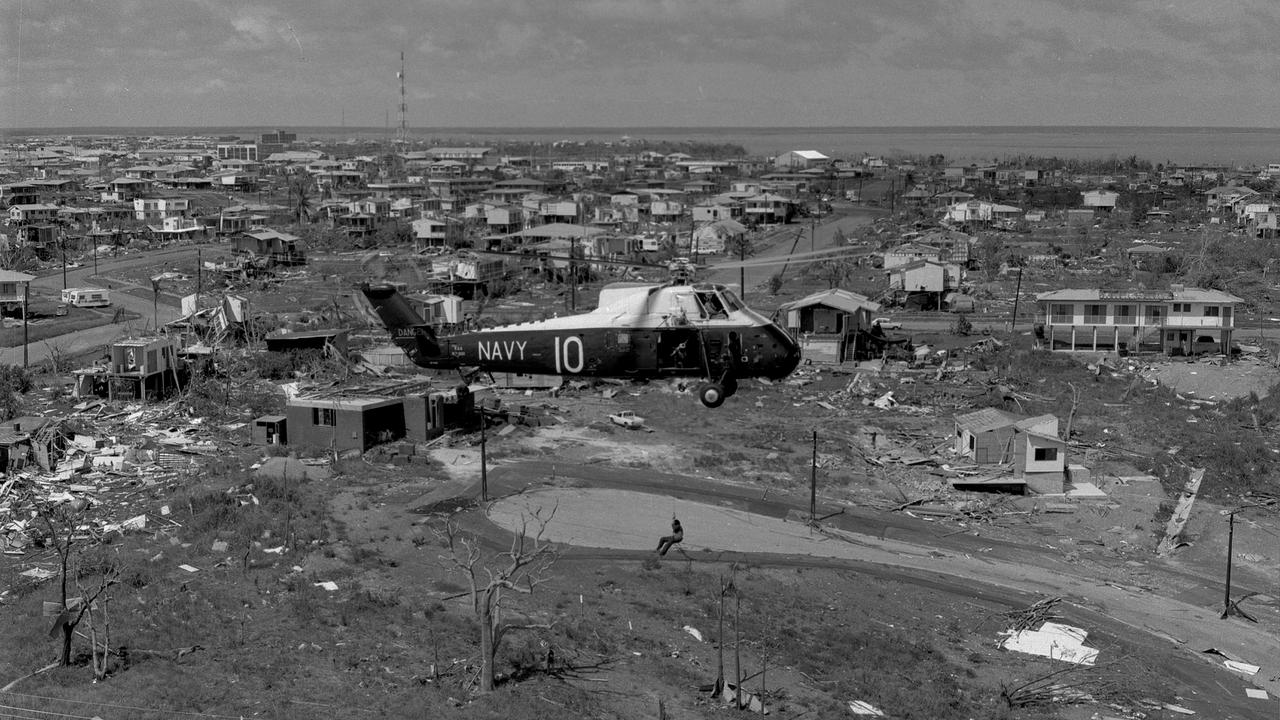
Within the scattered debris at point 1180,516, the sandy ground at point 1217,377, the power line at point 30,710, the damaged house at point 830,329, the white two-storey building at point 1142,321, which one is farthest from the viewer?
the white two-storey building at point 1142,321

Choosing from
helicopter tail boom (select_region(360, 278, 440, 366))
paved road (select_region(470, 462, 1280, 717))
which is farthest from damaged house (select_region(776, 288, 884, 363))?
helicopter tail boom (select_region(360, 278, 440, 366))

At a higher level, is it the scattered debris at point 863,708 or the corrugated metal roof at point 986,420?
the corrugated metal roof at point 986,420

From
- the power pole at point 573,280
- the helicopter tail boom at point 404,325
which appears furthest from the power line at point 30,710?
the power pole at point 573,280

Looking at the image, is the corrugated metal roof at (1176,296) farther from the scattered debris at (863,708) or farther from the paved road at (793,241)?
the scattered debris at (863,708)

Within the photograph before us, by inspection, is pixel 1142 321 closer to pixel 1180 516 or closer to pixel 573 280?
pixel 1180 516

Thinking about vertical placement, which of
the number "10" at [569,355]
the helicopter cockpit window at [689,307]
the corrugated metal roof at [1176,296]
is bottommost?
the corrugated metal roof at [1176,296]

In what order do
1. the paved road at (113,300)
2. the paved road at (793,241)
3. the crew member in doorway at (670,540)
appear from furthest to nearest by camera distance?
the paved road at (793,241)
the paved road at (113,300)
the crew member in doorway at (670,540)
